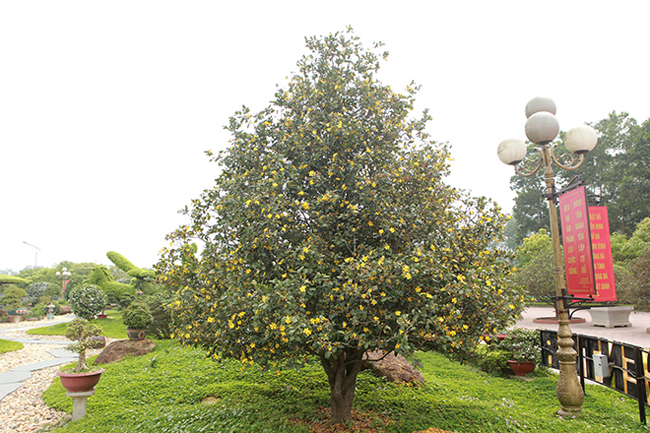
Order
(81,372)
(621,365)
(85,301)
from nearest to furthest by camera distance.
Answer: (621,365) < (81,372) < (85,301)

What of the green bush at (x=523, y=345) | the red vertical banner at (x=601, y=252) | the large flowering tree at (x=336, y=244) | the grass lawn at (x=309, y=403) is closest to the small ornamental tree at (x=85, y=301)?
the grass lawn at (x=309, y=403)

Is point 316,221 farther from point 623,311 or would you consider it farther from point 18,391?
point 623,311

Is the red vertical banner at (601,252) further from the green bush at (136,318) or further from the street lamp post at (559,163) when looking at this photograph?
the green bush at (136,318)

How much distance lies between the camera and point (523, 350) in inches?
347

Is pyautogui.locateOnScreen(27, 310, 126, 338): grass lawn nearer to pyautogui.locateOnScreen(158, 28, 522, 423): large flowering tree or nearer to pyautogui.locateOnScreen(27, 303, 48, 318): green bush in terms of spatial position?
pyautogui.locateOnScreen(27, 303, 48, 318): green bush

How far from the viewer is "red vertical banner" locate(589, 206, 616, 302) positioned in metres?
6.07

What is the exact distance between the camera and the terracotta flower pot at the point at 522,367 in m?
8.80

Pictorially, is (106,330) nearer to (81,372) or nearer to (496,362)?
(81,372)

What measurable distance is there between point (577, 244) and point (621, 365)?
203cm

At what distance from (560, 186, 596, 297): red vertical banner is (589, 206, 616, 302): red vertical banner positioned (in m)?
0.23

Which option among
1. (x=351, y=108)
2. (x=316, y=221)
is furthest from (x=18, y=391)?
(x=351, y=108)

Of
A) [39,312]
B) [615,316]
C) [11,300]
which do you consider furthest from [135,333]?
[39,312]

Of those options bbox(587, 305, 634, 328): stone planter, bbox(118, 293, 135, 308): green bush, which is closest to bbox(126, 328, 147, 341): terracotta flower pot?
bbox(118, 293, 135, 308): green bush

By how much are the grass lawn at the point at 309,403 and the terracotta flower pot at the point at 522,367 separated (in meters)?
0.23
